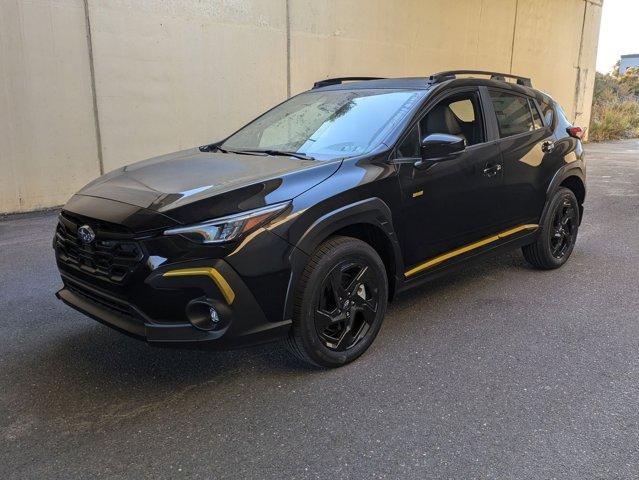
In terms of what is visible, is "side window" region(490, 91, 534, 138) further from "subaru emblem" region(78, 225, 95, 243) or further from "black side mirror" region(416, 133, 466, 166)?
"subaru emblem" region(78, 225, 95, 243)

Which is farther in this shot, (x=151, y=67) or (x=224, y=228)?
(x=151, y=67)

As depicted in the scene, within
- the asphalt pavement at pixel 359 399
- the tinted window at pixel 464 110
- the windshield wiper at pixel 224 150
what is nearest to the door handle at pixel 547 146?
the tinted window at pixel 464 110

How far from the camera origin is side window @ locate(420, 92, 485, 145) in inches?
162

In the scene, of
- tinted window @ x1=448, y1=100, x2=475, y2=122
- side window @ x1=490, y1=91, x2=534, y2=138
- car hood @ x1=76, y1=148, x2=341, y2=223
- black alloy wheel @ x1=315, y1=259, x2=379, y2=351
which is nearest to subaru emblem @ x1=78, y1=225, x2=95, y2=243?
car hood @ x1=76, y1=148, x2=341, y2=223

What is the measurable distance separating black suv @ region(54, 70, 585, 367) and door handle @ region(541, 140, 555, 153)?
2 cm

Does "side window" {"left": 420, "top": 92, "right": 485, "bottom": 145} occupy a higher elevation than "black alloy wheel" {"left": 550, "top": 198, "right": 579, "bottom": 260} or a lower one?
higher

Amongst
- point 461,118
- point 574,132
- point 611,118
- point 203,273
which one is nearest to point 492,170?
point 461,118

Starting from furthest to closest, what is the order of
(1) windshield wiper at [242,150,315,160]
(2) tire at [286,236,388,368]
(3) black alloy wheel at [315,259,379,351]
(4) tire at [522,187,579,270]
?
(4) tire at [522,187,579,270], (1) windshield wiper at [242,150,315,160], (3) black alloy wheel at [315,259,379,351], (2) tire at [286,236,388,368]

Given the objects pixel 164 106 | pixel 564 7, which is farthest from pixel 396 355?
pixel 564 7

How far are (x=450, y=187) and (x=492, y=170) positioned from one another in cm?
56

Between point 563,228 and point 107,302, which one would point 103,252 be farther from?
point 563,228

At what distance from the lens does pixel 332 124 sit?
4023 millimetres

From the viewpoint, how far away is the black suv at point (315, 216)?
9.29ft

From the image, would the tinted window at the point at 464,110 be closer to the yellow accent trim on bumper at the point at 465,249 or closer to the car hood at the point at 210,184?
the yellow accent trim on bumper at the point at 465,249
